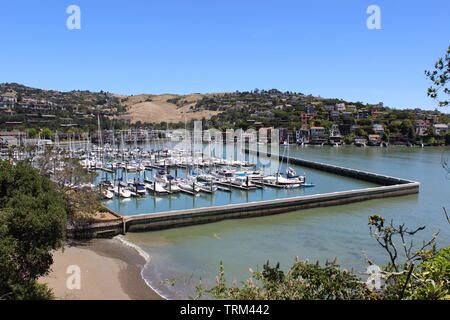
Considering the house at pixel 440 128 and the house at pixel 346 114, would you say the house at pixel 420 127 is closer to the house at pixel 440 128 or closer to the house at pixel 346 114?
the house at pixel 440 128

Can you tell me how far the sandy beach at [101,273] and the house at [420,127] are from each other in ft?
370

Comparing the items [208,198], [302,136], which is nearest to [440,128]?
[302,136]

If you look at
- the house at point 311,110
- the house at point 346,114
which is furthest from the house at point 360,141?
the house at point 311,110

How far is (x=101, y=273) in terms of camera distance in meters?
17.4

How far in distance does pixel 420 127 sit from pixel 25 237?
12287 cm

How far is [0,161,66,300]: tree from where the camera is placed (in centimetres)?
1186

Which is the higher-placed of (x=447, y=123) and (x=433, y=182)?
(x=447, y=123)

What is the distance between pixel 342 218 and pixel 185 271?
15.5 metres

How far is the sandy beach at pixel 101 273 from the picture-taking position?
15352 millimetres

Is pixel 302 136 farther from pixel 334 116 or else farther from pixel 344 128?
pixel 334 116

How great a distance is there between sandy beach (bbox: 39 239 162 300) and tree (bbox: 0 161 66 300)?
189 cm

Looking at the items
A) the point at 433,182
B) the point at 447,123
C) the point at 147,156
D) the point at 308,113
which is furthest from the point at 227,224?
the point at 447,123
